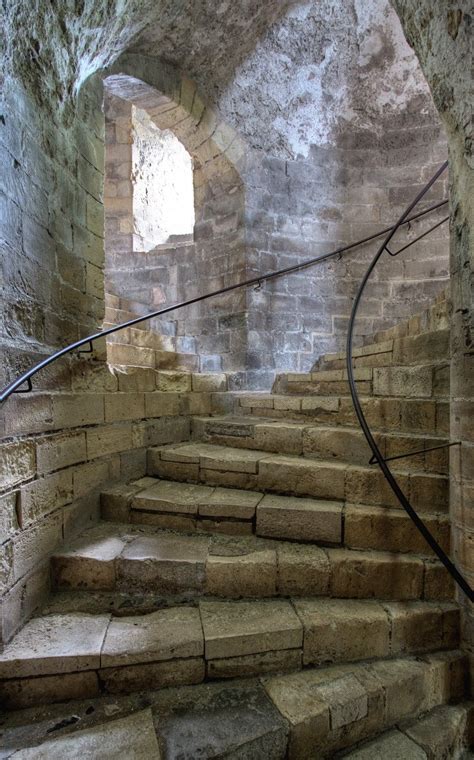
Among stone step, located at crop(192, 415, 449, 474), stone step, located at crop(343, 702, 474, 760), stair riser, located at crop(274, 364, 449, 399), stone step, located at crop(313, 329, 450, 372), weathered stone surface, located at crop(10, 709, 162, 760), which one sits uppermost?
stone step, located at crop(313, 329, 450, 372)

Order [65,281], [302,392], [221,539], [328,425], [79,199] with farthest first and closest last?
[302,392] → [328,425] → [79,199] → [65,281] → [221,539]

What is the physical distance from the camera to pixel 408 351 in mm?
2566

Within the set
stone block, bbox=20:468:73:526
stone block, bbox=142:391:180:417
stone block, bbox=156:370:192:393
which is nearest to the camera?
stone block, bbox=20:468:73:526

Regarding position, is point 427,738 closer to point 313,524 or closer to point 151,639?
point 313,524

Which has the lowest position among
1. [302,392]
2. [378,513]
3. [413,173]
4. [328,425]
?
[378,513]

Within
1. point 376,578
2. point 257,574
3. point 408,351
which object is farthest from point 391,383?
point 257,574

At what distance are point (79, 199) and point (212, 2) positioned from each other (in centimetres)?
288

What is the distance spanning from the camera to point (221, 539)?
6.92 ft

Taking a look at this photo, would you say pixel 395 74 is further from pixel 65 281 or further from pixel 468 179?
pixel 65 281

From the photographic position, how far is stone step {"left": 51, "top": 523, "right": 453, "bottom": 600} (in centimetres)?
183

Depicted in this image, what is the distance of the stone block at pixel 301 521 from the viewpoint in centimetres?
200

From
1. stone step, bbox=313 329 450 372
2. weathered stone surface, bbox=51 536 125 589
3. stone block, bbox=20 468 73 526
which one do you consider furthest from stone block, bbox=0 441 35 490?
stone step, bbox=313 329 450 372

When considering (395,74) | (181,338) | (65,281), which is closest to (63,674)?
(65,281)

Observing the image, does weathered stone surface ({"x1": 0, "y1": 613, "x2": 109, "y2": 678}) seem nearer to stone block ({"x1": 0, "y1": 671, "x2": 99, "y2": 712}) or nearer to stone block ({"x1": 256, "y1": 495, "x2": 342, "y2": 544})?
stone block ({"x1": 0, "y1": 671, "x2": 99, "y2": 712})
